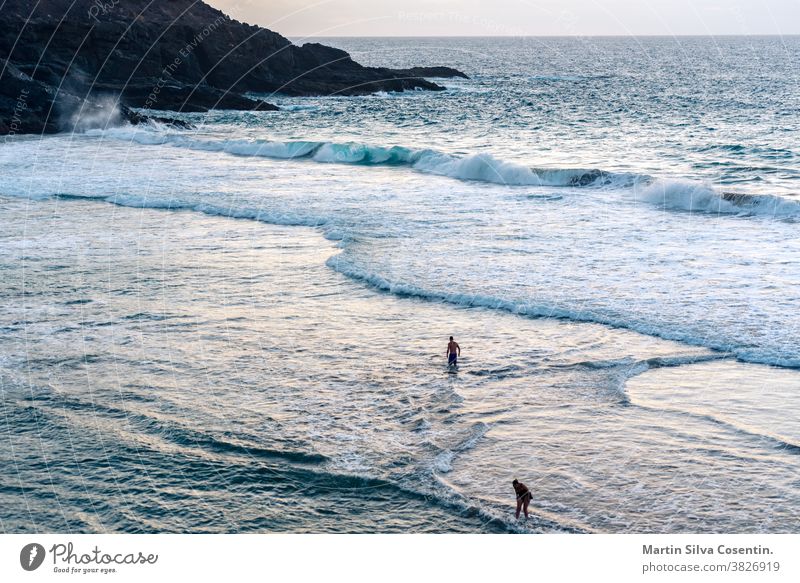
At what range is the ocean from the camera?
43.2 feet

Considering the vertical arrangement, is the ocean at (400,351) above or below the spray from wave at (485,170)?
below

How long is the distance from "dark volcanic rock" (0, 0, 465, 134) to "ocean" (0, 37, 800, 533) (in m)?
26.9

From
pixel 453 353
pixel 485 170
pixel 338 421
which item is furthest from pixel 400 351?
pixel 485 170

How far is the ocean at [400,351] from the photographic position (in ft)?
43.2

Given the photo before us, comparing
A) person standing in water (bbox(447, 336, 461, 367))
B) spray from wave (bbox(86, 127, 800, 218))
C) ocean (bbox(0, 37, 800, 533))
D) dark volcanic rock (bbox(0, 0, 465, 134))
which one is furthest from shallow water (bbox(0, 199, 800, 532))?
dark volcanic rock (bbox(0, 0, 465, 134))

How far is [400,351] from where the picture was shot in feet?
63.6

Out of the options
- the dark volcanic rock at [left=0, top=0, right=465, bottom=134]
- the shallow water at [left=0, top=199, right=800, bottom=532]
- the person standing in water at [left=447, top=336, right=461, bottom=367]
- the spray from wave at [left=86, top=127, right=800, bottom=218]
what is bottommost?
the shallow water at [left=0, top=199, right=800, bottom=532]

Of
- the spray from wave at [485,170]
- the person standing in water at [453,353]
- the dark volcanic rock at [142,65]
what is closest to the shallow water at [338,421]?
the person standing in water at [453,353]

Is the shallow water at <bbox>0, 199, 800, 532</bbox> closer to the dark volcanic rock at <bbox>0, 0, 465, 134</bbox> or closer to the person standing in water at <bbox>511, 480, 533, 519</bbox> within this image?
the person standing in water at <bbox>511, 480, 533, 519</bbox>

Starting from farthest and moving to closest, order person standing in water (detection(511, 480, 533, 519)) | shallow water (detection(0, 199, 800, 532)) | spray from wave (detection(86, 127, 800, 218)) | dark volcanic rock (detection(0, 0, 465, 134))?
dark volcanic rock (detection(0, 0, 465, 134))
spray from wave (detection(86, 127, 800, 218))
shallow water (detection(0, 199, 800, 532))
person standing in water (detection(511, 480, 533, 519))

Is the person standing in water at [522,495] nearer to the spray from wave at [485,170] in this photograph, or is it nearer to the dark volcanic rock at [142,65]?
the spray from wave at [485,170]

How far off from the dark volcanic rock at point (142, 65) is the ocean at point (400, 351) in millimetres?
26856

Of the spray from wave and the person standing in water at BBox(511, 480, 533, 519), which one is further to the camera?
the spray from wave

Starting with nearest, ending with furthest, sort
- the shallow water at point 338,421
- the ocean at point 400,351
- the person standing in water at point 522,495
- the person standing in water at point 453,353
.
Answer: the person standing in water at point 522,495, the shallow water at point 338,421, the ocean at point 400,351, the person standing in water at point 453,353
